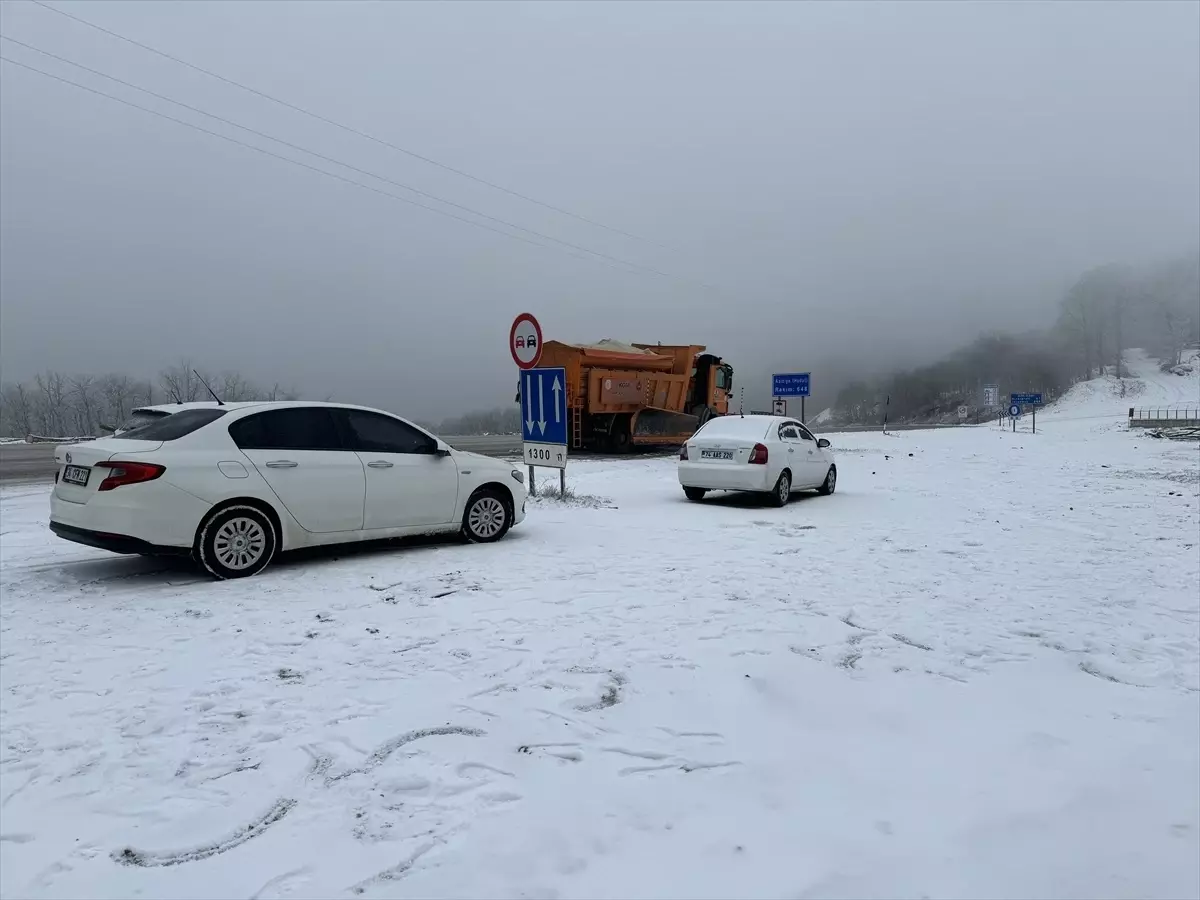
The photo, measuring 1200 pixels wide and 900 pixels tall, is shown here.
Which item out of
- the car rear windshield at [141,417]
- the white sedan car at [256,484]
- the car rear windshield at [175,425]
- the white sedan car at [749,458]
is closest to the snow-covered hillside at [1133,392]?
the white sedan car at [749,458]

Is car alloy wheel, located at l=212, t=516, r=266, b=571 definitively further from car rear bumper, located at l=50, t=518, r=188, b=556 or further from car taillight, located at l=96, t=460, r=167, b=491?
car taillight, located at l=96, t=460, r=167, b=491

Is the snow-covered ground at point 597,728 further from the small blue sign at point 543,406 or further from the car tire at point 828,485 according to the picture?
the car tire at point 828,485

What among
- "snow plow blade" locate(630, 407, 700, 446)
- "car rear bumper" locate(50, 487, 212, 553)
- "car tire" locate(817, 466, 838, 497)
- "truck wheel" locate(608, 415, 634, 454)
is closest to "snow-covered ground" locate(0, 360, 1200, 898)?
"car rear bumper" locate(50, 487, 212, 553)

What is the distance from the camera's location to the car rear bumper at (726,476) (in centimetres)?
1166

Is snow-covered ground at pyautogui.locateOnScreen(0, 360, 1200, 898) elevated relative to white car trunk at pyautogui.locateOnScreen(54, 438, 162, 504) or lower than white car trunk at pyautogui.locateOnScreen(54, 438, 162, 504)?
lower

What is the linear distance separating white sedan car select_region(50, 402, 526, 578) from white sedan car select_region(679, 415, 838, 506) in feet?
16.5

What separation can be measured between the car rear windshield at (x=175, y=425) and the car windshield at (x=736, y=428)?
310 inches

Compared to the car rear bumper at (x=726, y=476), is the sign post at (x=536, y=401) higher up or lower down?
higher up

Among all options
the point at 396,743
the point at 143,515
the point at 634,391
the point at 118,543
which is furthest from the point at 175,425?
the point at 634,391

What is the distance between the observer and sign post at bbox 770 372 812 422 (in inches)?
1192

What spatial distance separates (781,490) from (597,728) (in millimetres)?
8906

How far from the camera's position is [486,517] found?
27.5 ft

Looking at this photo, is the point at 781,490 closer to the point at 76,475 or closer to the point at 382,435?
the point at 382,435

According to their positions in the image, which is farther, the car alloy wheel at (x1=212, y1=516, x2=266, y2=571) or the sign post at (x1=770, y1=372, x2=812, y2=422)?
the sign post at (x1=770, y1=372, x2=812, y2=422)
